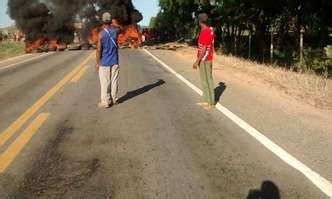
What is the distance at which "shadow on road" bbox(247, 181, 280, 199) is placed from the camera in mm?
4977

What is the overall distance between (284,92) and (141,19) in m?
38.1

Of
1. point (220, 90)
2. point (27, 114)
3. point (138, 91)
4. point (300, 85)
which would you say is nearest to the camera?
point (27, 114)

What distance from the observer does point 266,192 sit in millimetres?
5090

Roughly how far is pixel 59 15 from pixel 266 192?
142ft

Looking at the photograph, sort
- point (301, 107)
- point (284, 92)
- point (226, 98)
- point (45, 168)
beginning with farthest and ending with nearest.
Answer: point (284, 92), point (226, 98), point (301, 107), point (45, 168)

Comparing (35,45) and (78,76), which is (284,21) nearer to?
(78,76)

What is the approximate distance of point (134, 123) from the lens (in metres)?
8.64

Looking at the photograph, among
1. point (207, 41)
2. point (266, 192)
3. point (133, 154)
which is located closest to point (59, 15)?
point (207, 41)

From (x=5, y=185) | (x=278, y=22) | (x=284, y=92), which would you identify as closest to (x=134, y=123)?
(x=5, y=185)

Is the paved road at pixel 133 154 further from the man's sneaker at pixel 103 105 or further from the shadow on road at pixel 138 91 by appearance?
the shadow on road at pixel 138 91

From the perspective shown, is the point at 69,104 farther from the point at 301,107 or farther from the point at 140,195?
the point at 140,195

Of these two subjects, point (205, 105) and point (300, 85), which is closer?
point (205, 105)

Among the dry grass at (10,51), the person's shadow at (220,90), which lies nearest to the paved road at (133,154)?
the person's shadow at (220,90)

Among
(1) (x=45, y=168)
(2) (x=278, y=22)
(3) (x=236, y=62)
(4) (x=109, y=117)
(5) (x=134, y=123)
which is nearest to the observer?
(1) (x=45, y=168)
